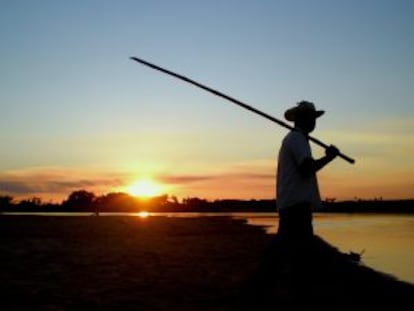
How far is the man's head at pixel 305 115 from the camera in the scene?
6250mm

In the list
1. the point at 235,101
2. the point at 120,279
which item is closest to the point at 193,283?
the point at 120,279

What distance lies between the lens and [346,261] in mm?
18234

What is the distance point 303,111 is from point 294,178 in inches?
30.2

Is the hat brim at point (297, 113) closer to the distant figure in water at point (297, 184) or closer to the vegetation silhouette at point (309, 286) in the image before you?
the distant figure in water at point (297, 184)

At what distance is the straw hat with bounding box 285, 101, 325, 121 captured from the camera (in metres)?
6.25

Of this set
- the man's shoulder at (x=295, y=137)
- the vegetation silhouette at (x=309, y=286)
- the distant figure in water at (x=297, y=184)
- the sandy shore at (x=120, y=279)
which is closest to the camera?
the vegetation silhouette at (x=309, y=286)

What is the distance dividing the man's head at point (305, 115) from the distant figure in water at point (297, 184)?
167 millimetres

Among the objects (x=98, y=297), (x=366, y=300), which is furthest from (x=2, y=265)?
(x=366, y=300)

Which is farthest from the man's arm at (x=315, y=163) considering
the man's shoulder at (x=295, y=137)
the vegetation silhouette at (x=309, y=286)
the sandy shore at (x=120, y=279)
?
the sandy shore at (x=120, y=279)

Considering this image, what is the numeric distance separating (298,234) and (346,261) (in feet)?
43.2

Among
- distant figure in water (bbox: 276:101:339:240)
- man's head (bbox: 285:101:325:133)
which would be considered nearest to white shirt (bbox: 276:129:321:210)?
distant figure in water (bbox: 276:101:339:240)

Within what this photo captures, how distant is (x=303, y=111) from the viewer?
6250mm

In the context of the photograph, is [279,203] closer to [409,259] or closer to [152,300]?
[152,300]

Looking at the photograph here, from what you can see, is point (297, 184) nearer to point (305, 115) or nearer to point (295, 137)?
point (295, 137)
